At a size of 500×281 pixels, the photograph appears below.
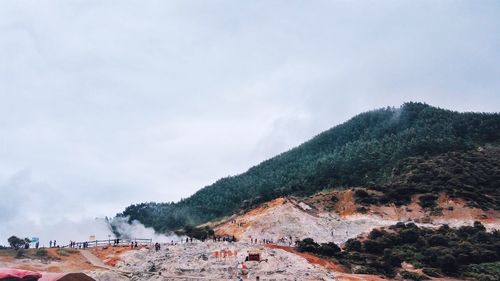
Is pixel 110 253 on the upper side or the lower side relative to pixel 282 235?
lower

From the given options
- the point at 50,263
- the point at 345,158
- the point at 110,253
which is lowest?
the point at 50,263

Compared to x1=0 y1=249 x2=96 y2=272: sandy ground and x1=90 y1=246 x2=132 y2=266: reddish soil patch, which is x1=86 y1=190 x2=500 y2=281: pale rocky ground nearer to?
x1=90 y1=246 x2=132 y2=266: reddish soil patch

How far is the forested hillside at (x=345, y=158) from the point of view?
10225 centimetres

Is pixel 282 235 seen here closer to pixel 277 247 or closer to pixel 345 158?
pixel 277 247

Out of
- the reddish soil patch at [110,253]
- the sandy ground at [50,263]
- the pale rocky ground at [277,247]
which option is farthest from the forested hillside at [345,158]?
the sandy ground at [50,263]

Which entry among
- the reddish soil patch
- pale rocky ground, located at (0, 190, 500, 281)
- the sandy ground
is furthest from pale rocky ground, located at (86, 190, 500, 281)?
the sandy ground

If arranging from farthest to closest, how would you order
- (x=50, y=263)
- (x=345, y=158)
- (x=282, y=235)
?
(x=345, y=158) → (x=282, y=235) → (x=50, y=263)

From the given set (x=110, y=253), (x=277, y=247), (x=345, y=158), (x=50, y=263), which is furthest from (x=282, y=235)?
(x=345, y=158)

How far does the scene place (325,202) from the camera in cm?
8281

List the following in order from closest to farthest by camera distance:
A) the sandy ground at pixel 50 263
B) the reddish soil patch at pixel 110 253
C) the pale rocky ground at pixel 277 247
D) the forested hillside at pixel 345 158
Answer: the sandy ground at pixel 50 263 < the pale rocky ground at pixel 277 247 < the reddish soil patch at pixel 110 253 < the forested hillside at pixel 345 158

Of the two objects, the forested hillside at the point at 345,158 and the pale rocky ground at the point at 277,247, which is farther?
the forested hillside at the point at 345,158

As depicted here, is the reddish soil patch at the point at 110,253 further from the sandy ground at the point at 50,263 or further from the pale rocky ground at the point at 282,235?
the sandy ground at the point at 50,263

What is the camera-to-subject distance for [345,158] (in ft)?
369

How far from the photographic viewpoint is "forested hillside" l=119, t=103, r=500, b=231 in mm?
102250
